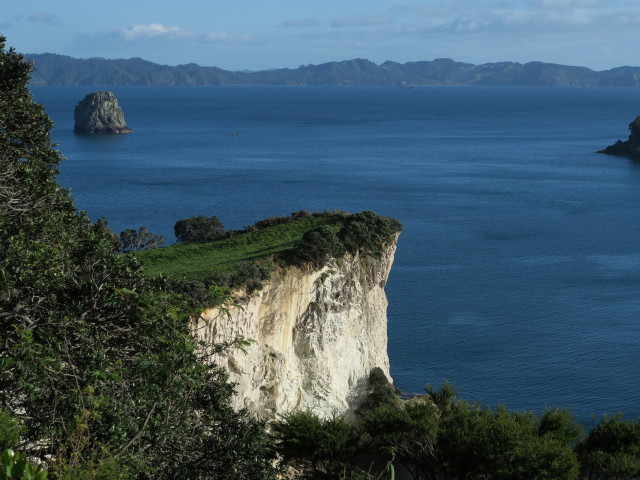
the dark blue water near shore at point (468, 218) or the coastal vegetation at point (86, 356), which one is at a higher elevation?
the coastal vegetation at point (86, 356)

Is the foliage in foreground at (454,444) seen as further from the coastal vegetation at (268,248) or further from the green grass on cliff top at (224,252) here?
the green grass on cliff top at (224,252)

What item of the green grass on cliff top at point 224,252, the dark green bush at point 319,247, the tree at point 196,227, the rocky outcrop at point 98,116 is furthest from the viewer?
the rocky outcrop at point 98,116

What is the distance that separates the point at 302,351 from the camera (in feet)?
114

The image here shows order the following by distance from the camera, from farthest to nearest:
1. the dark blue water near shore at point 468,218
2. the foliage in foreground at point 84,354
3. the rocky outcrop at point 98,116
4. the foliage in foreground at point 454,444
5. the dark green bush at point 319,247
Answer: the rocky outcrop at point 98,116 → the dark blue water near shore at point 468,218 → the dark green bush at point 319,247 → the foliage in foreground at point 454,444 → the foliage in foreground at point 84,354

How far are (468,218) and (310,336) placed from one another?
64377 millimetres

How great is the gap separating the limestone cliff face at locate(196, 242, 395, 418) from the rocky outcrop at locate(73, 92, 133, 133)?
6313 inches

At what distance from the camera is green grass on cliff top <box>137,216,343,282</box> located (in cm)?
3203

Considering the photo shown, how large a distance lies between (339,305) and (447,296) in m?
32.2

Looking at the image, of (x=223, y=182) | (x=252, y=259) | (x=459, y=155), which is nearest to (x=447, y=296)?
(x=252, y=259)

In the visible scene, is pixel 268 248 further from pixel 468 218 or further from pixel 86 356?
pixel 468 218

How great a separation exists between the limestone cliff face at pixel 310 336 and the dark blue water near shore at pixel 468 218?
13.3 m

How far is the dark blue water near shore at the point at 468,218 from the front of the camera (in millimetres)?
54094

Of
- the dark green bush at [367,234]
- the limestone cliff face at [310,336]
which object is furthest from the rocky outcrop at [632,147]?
the dark green bush at [367,234]

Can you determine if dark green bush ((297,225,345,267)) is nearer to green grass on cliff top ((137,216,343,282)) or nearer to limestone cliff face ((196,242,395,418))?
limestone cliff face ((196,242,395,418))
